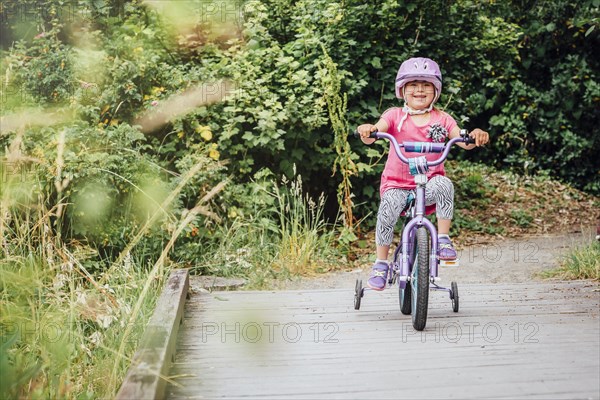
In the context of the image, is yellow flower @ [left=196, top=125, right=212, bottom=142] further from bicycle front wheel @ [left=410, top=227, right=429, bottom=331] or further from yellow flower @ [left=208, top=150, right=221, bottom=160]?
bicycle front wheel @ [left=410, top=227, right=429, bottom=331]

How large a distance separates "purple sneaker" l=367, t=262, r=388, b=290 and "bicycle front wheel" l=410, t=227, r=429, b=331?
0.35 meters

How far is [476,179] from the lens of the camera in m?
11.2

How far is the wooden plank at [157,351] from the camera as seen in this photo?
293 cm

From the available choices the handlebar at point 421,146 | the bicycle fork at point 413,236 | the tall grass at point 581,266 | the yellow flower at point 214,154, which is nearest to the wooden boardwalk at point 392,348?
the bicycle fork at point 413,236

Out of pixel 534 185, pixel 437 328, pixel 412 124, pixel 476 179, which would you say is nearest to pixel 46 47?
pixel 412 124

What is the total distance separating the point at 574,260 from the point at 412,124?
7.81 ft

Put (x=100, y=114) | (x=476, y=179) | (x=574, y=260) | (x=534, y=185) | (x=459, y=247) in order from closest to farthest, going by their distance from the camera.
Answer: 1. (x=574, y=260)
2. (x=100, y=114)
3. (x=459, y=247)
4. (x=476, y=179)
5. (x=534, y=185)

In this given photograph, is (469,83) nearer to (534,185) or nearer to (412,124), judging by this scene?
(534,185)

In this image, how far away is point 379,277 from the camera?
467cm

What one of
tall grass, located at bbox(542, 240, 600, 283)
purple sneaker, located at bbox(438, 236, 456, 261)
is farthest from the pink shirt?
tall grass, located at bbox(542, 240, 600, 283)

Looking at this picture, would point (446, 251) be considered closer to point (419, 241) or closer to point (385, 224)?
point (419, 241)

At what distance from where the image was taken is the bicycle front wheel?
13.7 ft

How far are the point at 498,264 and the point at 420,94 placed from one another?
12.2 ft

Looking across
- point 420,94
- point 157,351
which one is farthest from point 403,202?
point 157,351
